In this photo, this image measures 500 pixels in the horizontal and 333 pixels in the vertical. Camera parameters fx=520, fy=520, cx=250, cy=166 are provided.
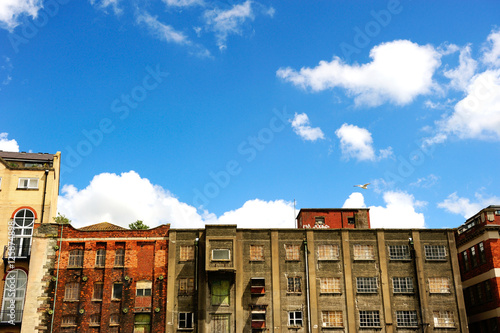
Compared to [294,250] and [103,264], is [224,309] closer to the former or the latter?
[294,250]

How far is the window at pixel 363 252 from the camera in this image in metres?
53.8

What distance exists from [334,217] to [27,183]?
35.2 meters

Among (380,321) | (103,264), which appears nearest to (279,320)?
(380,321)

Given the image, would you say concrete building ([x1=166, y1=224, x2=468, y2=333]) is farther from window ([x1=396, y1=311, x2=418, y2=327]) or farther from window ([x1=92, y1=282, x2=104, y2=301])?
window ([x1=92, y1=282, x2=104, y2=301])

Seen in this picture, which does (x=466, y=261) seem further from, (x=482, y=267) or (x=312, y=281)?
(x=312, y=281)

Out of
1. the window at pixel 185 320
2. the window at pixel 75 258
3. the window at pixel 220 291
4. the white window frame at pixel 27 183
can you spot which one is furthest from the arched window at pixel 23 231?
the window at pixel 220 291

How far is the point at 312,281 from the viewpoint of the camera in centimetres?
5256

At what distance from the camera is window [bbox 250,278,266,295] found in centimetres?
5159

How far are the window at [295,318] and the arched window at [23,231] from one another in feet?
91.6

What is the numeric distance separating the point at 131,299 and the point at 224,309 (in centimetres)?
936

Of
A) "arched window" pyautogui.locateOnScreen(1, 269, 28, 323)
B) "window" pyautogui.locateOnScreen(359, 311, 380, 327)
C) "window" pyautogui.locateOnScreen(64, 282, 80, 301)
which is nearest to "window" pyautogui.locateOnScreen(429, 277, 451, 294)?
"window" pyautogui.locateOnScreen(359, 311, 380, 327)

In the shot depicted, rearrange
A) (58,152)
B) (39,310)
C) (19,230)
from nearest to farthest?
(39,310) < (19,230) < (58,152)

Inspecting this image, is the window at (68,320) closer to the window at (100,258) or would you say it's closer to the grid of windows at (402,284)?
the window at (100,258)

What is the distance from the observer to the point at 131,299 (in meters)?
51.8
